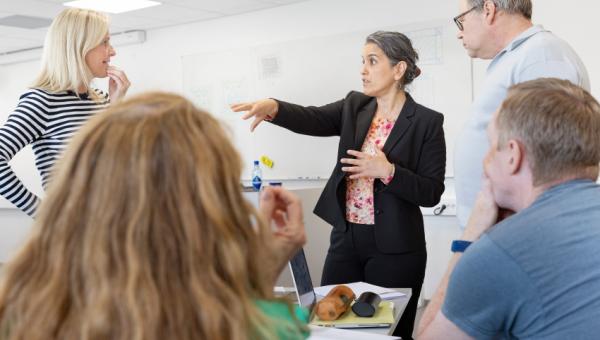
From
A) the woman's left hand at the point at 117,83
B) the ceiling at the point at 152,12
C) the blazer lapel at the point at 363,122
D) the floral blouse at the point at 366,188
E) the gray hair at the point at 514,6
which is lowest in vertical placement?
the floral blouse at the point at 366,188

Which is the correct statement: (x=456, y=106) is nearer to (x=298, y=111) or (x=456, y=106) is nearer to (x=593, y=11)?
(x=593, y=11)

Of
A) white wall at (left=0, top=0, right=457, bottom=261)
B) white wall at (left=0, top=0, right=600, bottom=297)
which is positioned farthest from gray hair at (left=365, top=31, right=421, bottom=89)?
white wall at (left=0, top=0, right=457, bottom=261)

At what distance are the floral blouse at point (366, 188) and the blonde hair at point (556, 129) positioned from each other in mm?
1188

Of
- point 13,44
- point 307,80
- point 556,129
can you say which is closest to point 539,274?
point 556,129

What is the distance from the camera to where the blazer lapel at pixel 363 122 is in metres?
2.70

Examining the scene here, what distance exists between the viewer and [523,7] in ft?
6.96

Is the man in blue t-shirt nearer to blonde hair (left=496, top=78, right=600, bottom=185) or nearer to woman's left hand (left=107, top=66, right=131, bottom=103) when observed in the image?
blonde hair (left=496, top=78, right=600, bottom=185)

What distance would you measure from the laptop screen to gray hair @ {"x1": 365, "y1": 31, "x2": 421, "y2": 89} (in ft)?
3.43

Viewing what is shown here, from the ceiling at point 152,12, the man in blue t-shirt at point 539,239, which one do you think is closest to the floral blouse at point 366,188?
the man in blue t-shirt at point 539,239

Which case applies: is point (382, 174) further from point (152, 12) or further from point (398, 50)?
Answer: point (152, 12)

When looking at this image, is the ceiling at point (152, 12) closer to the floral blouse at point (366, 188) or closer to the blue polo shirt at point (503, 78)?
the floral blouse at point (366, 188)

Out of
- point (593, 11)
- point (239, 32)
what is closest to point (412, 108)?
point (593, 11)

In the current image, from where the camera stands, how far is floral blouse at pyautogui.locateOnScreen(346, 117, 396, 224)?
259cm

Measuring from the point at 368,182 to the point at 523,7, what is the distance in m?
0.89
